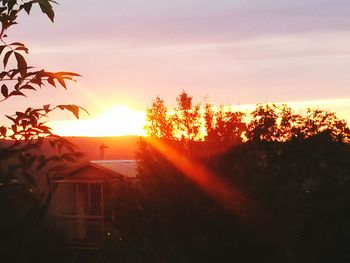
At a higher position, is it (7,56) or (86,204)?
(7,56)

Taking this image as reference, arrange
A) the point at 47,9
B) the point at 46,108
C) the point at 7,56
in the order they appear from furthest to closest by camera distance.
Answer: the point at 46,108 < the point at 7,56 < the point at 47,9

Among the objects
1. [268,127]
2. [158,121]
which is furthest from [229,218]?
[158,121]

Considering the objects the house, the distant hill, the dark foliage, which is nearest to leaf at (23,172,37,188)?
the dark foliage

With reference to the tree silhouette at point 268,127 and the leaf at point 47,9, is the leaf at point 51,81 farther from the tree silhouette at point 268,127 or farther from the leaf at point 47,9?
the tree silhouette at point 268,127

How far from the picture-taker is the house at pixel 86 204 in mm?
27969

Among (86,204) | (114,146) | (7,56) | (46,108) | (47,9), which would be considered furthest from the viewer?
(114,146)

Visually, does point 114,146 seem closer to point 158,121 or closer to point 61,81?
point 158,121

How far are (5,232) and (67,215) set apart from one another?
2781 cm

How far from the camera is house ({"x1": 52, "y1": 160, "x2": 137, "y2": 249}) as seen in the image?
2797 cm

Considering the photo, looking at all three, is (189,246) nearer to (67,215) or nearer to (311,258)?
(311,258)

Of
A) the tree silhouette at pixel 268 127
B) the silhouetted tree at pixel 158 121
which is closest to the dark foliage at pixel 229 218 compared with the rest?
the tree silhouette at pixel 268 127

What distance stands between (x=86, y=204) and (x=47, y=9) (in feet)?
95.1

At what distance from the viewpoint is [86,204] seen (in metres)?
30.4

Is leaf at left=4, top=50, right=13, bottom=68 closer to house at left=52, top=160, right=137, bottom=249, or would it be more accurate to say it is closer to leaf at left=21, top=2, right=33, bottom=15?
leaf at left=21, top=2, right=33, bottom=15
